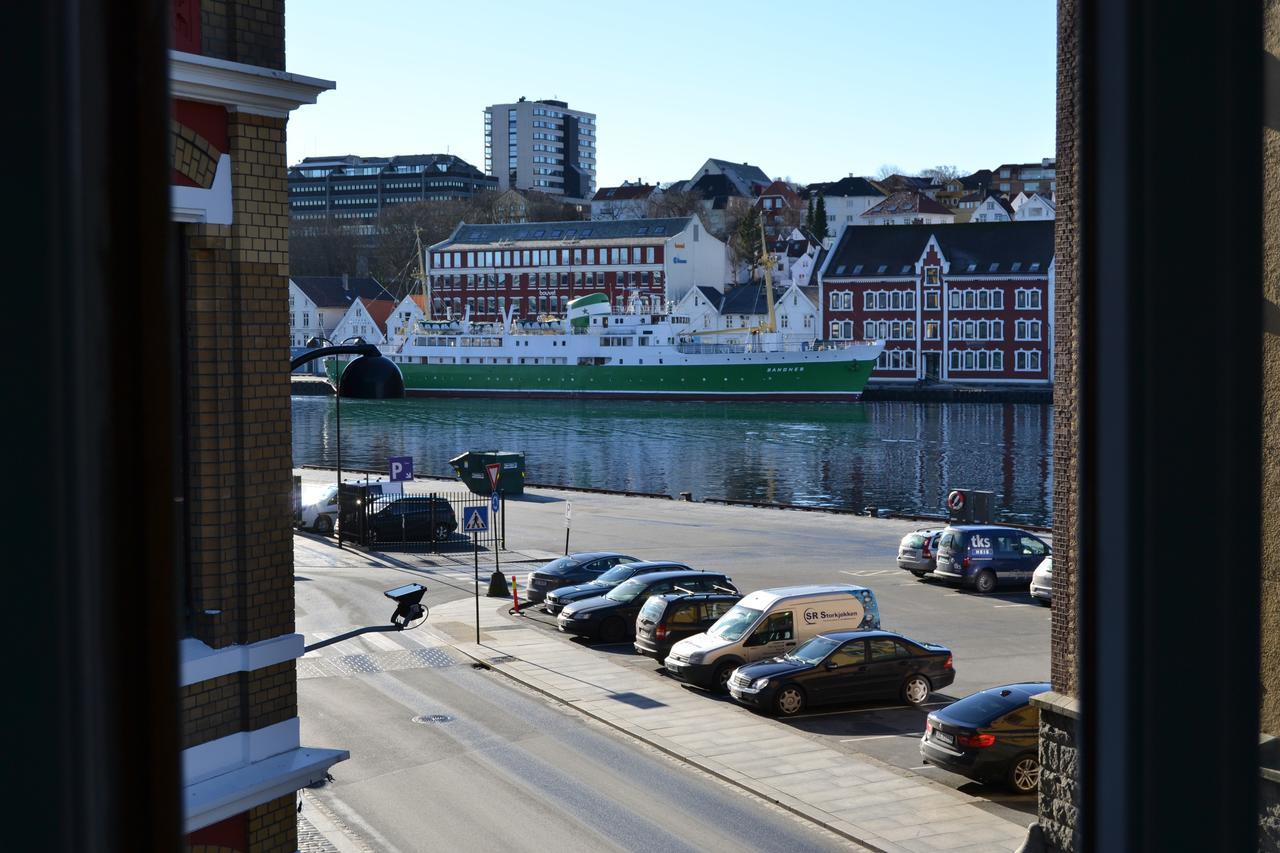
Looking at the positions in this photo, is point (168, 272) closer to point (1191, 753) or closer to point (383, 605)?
point (1191, 753)

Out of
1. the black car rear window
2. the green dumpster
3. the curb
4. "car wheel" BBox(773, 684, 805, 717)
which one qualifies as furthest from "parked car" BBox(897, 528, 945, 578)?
the green dumpster

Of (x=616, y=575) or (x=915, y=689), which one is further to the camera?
(x=616, y=575)

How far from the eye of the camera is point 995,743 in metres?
11.9

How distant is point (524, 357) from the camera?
86438 millimetres

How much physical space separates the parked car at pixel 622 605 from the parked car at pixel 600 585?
0.79m

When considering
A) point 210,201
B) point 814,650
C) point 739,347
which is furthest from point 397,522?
point 739,347

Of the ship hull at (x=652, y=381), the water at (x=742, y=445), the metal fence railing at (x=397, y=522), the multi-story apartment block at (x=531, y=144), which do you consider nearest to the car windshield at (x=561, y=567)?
the metal fence railing at (x=397, y=522)

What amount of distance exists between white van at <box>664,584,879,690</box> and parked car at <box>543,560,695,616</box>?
4.09 metres

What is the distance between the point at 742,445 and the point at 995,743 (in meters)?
48.0

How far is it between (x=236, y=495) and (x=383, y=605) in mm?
15714

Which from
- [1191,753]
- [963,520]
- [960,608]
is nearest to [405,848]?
[1191,753]

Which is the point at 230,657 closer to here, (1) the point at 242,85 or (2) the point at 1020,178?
(1) the point at 242,85

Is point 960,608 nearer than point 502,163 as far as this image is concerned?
Yes

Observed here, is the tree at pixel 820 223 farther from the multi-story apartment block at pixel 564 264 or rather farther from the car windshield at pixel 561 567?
the car windshield at pixel 561 567
